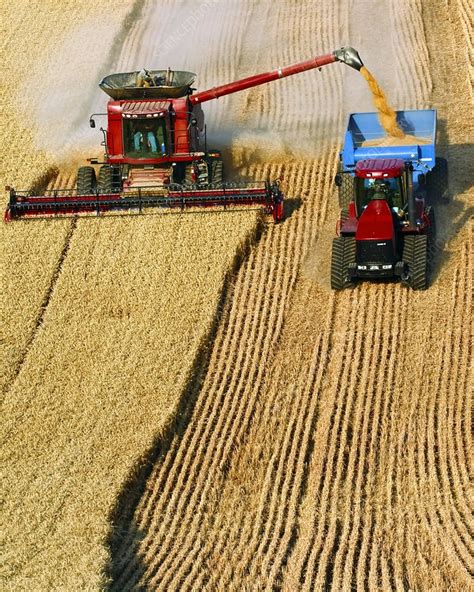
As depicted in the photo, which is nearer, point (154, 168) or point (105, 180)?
point (154, 168)

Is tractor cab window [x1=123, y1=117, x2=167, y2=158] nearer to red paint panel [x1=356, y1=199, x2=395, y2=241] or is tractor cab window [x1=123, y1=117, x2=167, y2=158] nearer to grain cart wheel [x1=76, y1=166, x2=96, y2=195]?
grain cart wheel [x1=76, y1=166, x2=96, y2=195]

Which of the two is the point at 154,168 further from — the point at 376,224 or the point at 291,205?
the point at 376,224

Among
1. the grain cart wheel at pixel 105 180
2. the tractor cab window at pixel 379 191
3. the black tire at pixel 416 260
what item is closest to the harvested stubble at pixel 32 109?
the grain cart wheel at pixel 105 180

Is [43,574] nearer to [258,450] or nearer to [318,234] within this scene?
[258,450]

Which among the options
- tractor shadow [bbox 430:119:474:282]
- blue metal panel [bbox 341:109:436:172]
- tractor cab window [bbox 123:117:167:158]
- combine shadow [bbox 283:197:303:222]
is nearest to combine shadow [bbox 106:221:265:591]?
combine shadow [bbox 283:197:303:222]

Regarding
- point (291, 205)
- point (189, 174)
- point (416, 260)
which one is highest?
point (416, 260)

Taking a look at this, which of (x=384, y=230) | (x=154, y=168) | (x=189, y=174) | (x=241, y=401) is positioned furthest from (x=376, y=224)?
(x=154, y=168)

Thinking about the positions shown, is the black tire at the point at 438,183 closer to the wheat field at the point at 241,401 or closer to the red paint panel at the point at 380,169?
the wheat field at the point at 241,401

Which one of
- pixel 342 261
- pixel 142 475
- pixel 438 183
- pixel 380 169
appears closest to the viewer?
pixel 142 475
